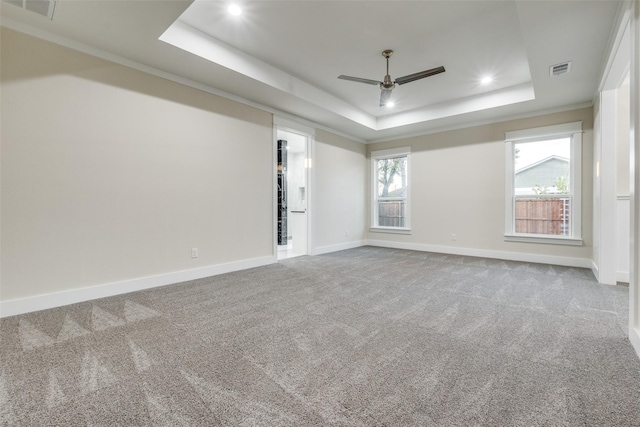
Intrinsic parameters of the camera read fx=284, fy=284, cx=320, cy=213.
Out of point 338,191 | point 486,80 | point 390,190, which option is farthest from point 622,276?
point 338,191

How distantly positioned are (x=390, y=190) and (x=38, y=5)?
20.0 feet

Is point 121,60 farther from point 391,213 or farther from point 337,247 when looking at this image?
point 391,213

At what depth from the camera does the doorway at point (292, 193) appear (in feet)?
18.8

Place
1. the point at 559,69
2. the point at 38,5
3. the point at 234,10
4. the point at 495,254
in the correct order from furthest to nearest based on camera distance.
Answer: the point at 495,254
the point at 559,69
the point at 234,10
the point at 38,5

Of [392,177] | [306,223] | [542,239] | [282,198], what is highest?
[392,177]

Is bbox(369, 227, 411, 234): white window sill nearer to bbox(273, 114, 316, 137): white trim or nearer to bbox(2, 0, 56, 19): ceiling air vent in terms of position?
bbox(273, 114, 316, 137): white trim

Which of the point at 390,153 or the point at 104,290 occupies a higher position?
the point at 390,153

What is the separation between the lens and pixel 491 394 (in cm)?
145

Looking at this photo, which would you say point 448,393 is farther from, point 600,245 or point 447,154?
point 447,154

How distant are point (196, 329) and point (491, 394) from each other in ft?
6.53

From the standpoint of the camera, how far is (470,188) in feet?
18.2

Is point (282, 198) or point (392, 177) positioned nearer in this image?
point (392, 177)

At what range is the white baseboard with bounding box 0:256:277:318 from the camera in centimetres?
250

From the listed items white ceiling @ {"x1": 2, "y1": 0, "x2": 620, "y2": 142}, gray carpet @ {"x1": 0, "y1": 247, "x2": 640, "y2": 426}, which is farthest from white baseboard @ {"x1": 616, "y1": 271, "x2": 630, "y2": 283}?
white ceiling @ {"x1": 2, "y1": 0, "x2": 620, "y2": 142}
